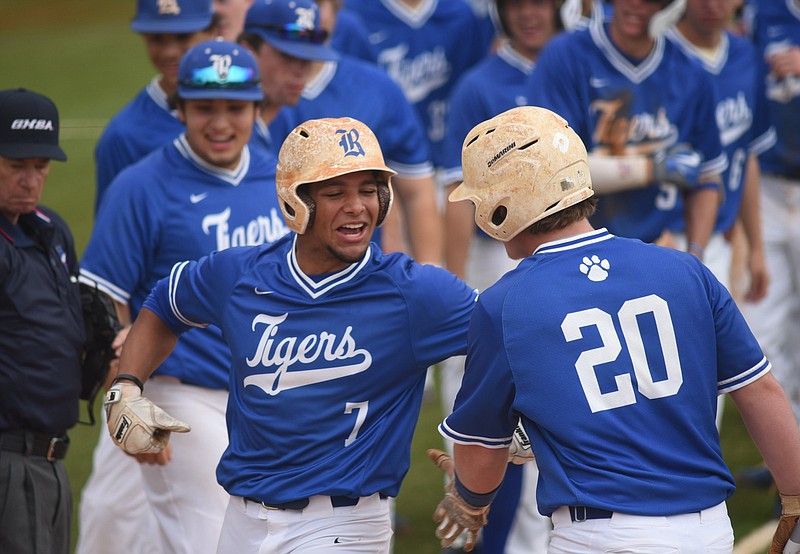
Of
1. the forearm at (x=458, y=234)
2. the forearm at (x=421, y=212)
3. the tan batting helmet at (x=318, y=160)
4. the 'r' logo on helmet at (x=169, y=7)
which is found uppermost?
the tan batting helmet at (x=318, y=160)

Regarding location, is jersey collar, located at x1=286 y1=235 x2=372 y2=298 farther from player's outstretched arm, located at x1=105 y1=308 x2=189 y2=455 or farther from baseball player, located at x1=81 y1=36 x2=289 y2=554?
baseball player, located at x1=81 y1=36 x2=289 y2=554

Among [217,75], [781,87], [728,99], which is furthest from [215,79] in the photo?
[781,87]

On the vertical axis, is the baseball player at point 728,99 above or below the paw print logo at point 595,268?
below

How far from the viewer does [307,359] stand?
4246mm

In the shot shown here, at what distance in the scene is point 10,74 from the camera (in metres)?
19.7

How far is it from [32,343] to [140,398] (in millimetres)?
527

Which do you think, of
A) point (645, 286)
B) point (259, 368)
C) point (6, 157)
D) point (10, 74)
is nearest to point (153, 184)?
point (6, 157)

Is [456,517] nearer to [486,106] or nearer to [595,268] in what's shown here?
[595,268]

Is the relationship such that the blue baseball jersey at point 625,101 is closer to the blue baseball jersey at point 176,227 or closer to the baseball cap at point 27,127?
the blue baseball jersey at point 176,227

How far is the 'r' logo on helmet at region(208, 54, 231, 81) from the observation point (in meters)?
5.55

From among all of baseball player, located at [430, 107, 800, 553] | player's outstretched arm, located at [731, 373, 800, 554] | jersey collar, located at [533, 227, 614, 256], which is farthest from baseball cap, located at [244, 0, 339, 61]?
player's outstretched arm, located at [731, 373, 800, 554]

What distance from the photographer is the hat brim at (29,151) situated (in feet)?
15.8

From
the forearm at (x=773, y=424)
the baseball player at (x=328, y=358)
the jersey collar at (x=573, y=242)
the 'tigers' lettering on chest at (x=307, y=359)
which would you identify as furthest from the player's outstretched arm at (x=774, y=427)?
the 'tigers' lettering on chest at (x=307, y=359)

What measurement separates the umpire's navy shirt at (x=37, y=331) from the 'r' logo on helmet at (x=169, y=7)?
1833 millimetres
